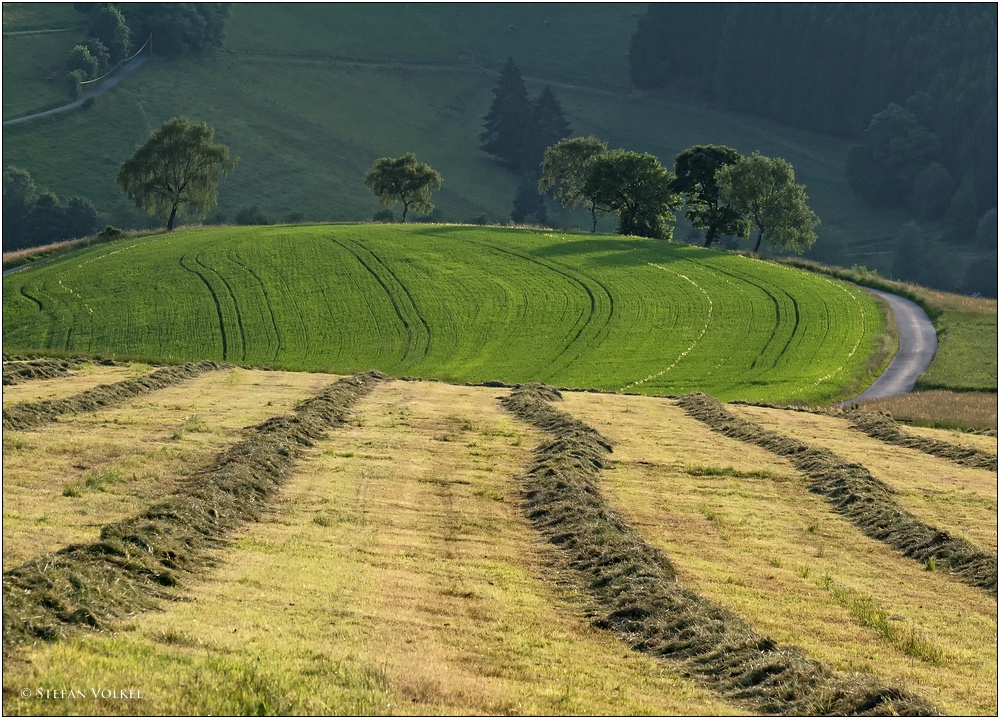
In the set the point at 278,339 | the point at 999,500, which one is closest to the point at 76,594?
the point at 999,500

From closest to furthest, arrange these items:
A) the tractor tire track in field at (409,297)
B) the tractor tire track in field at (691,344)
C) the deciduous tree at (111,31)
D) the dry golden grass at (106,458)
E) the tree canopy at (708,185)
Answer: the dry golden grass at (106,458), the tractor tire track in field at (691,344), the tractor tire track in field at (409,297), the tree canopy at (708,185), the deciduous tree at (111,31)

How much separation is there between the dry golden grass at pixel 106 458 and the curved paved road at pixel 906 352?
3805 cm

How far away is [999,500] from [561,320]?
51.0m

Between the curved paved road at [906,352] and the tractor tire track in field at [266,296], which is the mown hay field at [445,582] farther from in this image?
the tractor tire track in field at [266,296]

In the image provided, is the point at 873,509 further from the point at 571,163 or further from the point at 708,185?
the point at 571,163

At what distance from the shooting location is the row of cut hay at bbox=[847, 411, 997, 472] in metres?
43.0

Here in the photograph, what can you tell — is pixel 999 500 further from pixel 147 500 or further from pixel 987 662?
pixel 147 500

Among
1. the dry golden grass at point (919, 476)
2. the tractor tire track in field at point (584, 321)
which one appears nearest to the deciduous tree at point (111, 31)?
the tractor tire track in field at point (584, 321)

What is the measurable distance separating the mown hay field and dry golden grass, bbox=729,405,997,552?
0.96 feet

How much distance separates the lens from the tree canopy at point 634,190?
13175 centimetres

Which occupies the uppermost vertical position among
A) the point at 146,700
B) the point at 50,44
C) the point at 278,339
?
the point at 50,44

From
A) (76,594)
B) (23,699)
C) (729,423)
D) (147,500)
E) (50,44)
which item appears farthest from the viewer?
(50,44)

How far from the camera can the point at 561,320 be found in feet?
272

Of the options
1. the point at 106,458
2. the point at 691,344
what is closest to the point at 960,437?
the point at 691,344
